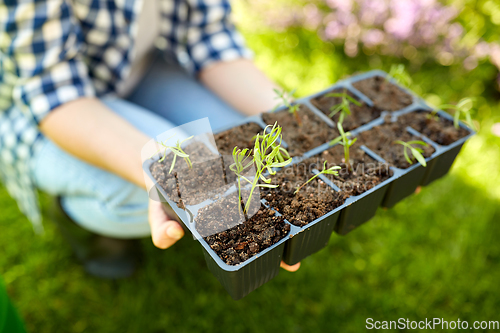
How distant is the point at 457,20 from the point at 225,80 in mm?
1653

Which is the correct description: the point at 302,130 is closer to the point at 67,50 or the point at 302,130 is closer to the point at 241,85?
the point at 241,85

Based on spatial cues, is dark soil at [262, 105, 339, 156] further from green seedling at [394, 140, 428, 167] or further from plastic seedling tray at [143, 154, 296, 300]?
plastic seedling tray at [143, 154, 296, 300]

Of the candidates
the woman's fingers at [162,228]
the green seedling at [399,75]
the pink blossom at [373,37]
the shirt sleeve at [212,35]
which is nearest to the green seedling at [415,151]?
the green seedling at [399,75]

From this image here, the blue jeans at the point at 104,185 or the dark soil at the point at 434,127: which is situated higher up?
the dark soil at the point at 434,127

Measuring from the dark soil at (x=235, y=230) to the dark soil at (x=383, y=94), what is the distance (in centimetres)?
57

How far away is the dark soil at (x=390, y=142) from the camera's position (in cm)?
92

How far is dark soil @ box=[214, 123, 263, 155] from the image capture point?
0.90m

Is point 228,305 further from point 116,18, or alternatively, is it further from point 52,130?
point 116,18

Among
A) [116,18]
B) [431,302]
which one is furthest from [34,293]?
[431,302]

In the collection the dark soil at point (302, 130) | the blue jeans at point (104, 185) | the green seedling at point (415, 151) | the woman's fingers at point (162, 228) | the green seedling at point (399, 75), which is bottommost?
the blue jeans at point (104, 185)

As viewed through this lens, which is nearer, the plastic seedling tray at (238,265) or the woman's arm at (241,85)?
the plastic seedling tray at (238,265)

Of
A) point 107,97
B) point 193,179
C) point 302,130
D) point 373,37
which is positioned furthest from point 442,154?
point 373,37

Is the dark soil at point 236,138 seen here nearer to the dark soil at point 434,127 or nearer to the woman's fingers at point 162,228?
the woman's fingers at point 162,228

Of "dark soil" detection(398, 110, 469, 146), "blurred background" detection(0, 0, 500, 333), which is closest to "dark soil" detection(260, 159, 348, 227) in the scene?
"dark soil" detection(398, 110, 469, 146)
